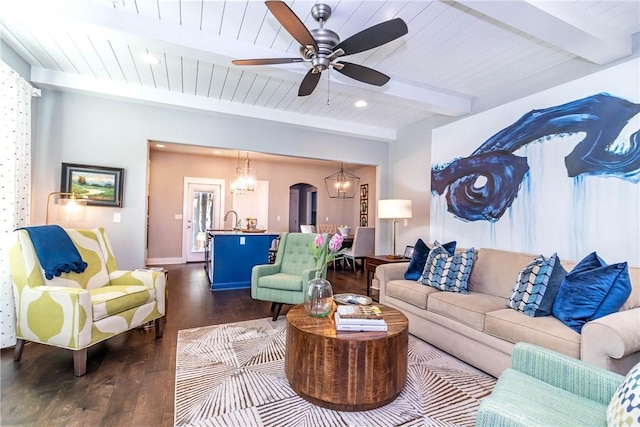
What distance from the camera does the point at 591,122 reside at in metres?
2.63

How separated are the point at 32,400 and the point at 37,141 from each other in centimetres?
280

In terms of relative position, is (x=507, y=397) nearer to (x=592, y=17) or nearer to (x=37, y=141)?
(x=592, y=17)

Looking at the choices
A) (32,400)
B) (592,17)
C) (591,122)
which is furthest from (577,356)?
(32,400)

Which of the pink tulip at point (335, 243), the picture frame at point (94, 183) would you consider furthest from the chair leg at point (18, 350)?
the pink tulip at point (335, 243)

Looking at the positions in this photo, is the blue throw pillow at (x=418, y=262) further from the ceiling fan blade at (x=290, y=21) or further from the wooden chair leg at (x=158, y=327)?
the wooden chair leg at (x=158, y=327)

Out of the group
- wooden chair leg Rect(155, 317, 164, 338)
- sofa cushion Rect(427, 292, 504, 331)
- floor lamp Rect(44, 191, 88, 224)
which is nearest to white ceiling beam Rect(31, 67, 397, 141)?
floor lamp Rect(44, 191, 88, 224)

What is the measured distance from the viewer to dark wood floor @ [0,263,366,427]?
68.8 inches

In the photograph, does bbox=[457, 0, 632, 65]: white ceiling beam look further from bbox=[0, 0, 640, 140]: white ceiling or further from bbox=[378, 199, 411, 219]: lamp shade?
bbox=[378, 199, 411, 219]: lamp shade

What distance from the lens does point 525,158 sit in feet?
10.3

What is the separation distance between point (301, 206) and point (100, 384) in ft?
25.9

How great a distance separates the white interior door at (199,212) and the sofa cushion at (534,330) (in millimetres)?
6488

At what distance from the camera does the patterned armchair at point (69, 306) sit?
7.13 feet

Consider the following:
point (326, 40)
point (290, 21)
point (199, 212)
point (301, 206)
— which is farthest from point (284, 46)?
point (301, 206)

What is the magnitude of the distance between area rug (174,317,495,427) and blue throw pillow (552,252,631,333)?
74 cm
